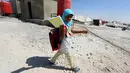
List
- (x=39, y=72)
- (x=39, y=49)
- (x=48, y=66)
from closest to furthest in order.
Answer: (x=39, y=72) < (x=48, y=66) < (x=39, y=49)

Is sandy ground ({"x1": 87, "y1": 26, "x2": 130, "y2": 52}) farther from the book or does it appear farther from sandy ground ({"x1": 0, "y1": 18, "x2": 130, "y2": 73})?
the book

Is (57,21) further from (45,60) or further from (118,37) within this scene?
(118,37)

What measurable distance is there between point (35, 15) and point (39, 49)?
8.09m

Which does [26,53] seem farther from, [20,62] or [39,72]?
[39,72]

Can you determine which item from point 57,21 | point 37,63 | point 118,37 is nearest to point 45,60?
point 37,63

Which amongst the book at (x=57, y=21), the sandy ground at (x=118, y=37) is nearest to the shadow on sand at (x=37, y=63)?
the book at (x=57, y=21)

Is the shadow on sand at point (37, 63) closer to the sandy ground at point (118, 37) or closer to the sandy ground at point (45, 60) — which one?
the sandy ground at point (45, 60)

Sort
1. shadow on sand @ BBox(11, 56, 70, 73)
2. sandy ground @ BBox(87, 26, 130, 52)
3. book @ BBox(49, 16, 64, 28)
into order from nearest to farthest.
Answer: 1. book @ BBox(49, 16, 64, 28)
2. shadow on sand @ BBox(11, 56, 70, 73)
3. sandy ground @ BBox(87, 26, 130, 52)

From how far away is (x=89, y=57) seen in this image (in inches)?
150

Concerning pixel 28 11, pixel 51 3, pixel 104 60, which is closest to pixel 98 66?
pixel 104 60

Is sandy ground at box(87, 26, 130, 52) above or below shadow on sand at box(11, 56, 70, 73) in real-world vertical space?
below

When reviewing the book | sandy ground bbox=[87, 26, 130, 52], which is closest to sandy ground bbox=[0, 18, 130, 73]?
the book

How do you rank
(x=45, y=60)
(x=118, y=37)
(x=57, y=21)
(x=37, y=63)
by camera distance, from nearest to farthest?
(x=57, y=21) → (x=37, y=63) → (x=45, y=60) → (x=118, y=37)

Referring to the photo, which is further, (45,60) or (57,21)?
(45,60)
